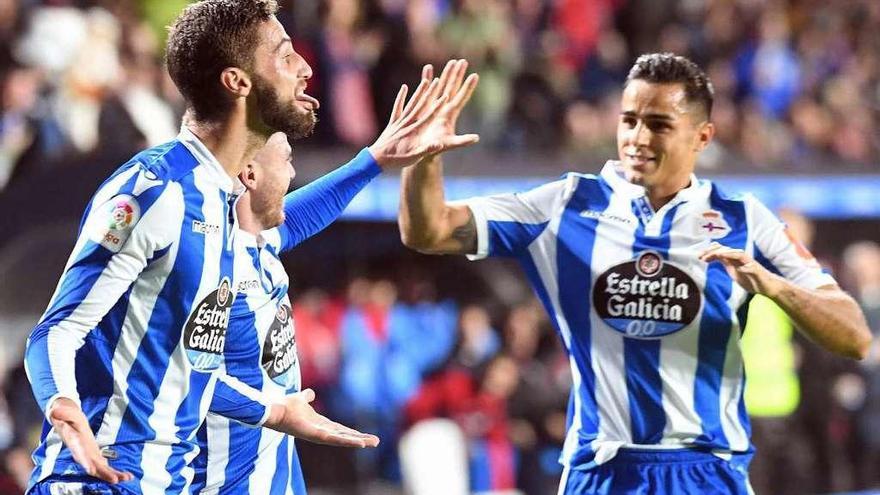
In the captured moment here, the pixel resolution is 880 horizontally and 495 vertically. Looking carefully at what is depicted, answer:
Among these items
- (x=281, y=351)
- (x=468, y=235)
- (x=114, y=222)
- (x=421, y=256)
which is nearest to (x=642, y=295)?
(x=468, y=235)

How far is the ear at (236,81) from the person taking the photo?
13.3ft

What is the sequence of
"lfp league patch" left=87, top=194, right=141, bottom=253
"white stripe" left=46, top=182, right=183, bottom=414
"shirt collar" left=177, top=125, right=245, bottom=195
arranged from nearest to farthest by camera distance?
"white stripe" left=46, top=182, right=183, bottom=414 → "lfp league patch" left=87, top=194, right=141, bottom=253 → "shirt collar" left=177, top=125, right=245, bottom=195

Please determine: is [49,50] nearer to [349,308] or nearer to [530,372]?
[349,308]

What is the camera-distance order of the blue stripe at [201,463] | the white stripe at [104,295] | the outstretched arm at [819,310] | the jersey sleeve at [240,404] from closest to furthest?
1. the white stripe at [104,295]
2. the jersey sleeve at [240,404]
3. the outstretched arm at [819,310]
4. the blue stripe at [201,463]

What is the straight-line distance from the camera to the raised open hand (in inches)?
190

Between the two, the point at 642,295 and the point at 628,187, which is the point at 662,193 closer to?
the point at 628,187

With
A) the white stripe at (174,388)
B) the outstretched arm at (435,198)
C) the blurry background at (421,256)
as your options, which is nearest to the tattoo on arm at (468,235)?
the outstretched arm at (435,198)

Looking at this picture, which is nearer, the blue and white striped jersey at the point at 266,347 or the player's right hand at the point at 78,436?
the player's right hand at the point at 78,436

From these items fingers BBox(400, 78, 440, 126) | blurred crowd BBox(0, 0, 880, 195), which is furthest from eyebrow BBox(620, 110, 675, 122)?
blurred crowd BBox(0, 0, 880, 195)

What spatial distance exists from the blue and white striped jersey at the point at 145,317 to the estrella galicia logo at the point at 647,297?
1.50 metres

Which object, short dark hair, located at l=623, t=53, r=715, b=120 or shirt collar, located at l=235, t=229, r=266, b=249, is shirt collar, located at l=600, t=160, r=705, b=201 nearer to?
short dark hair, located at l=623, t=53, r=715, b=120

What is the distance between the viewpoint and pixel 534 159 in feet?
37.0

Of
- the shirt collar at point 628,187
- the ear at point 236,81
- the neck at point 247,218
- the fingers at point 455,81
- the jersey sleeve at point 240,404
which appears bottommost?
the jersey sleeve at point 240,404

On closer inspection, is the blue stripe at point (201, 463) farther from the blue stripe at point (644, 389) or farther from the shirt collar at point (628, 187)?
the shirt collar at point (628, 187)
